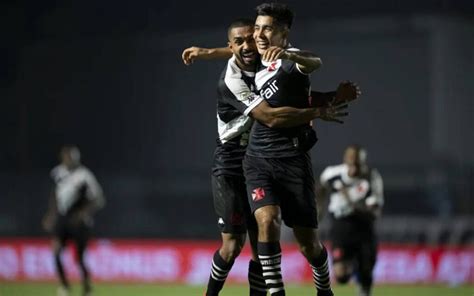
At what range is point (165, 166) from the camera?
26594 mm

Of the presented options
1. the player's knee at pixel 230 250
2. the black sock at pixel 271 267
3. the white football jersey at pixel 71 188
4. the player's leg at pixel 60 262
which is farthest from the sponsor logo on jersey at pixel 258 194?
the white football jersey at pixel 71 188

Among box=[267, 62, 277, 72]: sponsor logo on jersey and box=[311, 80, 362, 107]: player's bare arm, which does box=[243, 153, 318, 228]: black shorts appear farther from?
box=[267, 62, 277, 72]: sponsor logo on jersey

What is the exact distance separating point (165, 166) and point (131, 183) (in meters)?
1.45

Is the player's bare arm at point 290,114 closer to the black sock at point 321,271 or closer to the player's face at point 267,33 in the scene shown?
the player's face at point 267,33

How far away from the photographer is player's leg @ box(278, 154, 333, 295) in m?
8.15

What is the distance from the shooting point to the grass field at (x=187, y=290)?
1568cm

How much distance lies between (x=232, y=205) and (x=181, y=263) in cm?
1087

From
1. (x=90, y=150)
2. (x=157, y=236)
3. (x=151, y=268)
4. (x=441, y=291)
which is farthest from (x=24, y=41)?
(x=441, y=291)

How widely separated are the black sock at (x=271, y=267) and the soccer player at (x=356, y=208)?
4.44 m

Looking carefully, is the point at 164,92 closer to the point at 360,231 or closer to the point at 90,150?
the point at 90,150

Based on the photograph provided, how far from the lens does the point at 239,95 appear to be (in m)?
8.23

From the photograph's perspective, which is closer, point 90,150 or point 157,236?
point 157,236

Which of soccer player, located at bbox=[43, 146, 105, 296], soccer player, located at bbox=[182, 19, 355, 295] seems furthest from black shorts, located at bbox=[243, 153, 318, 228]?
soccer player, located at bbox=[43, 146, 105, 296]

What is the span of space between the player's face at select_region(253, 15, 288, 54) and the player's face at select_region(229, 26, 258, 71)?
0.28 m
